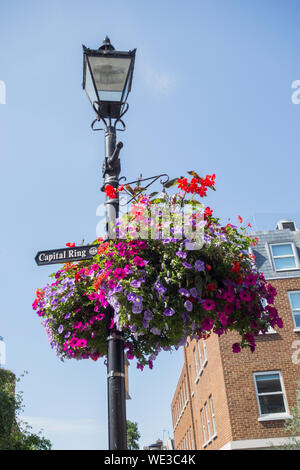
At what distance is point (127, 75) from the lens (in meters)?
4.82

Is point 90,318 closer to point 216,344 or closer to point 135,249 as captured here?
point 135,249

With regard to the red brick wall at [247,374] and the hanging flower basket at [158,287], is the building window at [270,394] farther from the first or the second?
the hanging flower basket at [158,287]

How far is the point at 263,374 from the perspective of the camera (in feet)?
69.2

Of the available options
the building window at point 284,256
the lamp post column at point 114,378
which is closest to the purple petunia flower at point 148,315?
the lamp post column at point 114,378

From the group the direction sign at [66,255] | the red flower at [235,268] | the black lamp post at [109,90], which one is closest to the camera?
the red flower at [235,268]

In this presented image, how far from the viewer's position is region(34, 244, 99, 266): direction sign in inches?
160

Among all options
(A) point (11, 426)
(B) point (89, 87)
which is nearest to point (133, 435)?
(A) point (11, 426)

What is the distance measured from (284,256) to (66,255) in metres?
21.4

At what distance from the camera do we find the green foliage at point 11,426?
23.3 meters

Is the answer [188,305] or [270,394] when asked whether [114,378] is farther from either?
[270,394]

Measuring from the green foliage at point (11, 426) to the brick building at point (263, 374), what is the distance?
31.7 ft

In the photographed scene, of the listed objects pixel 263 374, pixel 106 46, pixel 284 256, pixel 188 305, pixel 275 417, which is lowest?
pixel 188 305

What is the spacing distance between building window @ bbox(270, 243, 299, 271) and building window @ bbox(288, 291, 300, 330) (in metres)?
1.46

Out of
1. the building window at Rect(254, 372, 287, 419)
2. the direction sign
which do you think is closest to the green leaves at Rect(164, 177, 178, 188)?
the direction sign
